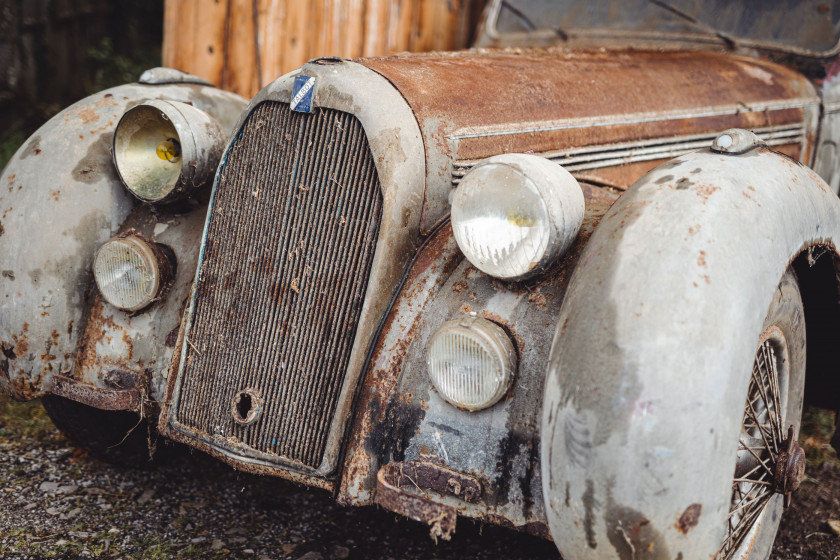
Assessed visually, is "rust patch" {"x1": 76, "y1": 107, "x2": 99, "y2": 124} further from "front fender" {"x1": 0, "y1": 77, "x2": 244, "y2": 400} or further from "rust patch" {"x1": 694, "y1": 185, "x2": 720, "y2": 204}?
"rust patch" {"x1": 694, "y1": 185, "x2": 720, "y2": 204}

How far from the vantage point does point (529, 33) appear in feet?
12.4

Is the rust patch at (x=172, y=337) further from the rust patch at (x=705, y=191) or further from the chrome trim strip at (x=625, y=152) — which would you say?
the rust patch at (x=705, y=191)

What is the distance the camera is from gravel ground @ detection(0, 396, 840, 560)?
238 cm

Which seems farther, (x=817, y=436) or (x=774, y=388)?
(x=817, y=436)

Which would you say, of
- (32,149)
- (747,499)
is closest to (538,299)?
(747,499)

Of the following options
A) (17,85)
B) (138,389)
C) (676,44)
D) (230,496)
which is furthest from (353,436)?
(17,85)

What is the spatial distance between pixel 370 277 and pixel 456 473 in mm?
556

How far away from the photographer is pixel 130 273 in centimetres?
236

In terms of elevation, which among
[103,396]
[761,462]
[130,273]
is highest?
[130,273]

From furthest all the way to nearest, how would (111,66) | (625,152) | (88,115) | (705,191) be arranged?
1. (111,66)
2. (625,152)
3. (88,115)
4. (705,191)

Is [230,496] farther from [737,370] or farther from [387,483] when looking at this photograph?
[737,370]

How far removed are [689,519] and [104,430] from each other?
6.54 feet

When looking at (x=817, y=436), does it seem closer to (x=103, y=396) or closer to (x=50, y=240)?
(x=103, y=396)

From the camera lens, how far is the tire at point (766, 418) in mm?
1931
